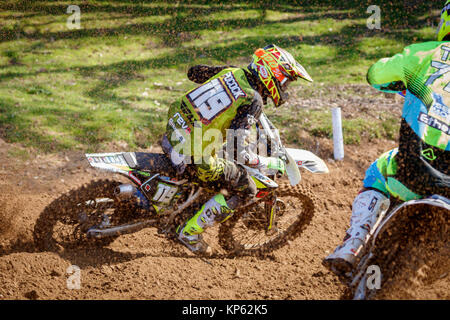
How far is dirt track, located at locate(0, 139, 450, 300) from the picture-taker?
379 cm

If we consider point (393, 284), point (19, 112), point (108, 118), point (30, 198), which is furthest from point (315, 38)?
point (393, 284)

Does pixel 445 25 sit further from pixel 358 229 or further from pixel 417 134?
pixel 358 229

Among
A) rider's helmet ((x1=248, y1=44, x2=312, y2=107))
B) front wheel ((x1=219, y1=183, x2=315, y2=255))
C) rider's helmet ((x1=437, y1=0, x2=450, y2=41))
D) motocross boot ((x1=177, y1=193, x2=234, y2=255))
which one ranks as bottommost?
front wheel ((x1=219, y1=183, x2=315, y2=255))

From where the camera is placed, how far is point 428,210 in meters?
2.76

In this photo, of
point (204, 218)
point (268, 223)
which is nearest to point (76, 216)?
point (204, 218)

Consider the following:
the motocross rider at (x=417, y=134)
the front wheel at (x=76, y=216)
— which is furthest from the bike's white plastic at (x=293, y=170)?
the front wheel at (x=76, y=216)

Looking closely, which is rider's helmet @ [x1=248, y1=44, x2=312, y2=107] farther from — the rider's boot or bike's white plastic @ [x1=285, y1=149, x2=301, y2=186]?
the rider's boot

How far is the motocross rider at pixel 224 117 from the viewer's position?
3.95 metres

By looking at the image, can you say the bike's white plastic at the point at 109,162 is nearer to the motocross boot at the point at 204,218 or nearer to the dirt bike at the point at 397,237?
the motocross boot at the point at 204,218

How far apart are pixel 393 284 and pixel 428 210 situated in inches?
22.3

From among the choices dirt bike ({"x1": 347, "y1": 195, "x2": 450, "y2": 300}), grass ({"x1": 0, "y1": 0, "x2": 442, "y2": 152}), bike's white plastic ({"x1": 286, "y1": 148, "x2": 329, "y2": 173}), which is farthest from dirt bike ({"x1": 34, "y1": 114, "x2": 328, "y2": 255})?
grass ({"x1": 0, "y1": 0, "x2": 442, "y2": 152})

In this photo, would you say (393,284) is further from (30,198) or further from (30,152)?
(30,152)

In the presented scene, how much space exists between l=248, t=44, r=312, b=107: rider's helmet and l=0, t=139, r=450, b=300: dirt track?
191 cm

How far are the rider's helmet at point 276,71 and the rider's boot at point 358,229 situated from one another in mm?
1392
